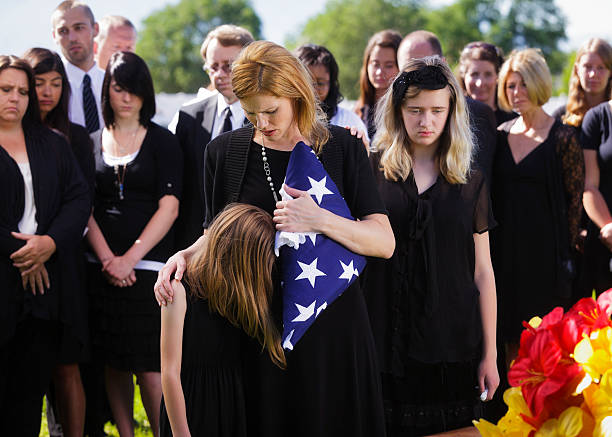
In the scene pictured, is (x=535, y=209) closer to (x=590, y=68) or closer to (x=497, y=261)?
(x=497, y=261)

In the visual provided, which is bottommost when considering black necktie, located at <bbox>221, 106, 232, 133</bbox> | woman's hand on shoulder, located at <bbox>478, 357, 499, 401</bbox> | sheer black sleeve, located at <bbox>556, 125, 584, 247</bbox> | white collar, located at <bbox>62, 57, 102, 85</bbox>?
woman's hand on shoulder, located at <bbox>478, 357, 499, 401</bbox>

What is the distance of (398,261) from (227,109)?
5.48ft

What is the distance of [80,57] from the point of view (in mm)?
5086

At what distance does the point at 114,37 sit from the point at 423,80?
3.59 m

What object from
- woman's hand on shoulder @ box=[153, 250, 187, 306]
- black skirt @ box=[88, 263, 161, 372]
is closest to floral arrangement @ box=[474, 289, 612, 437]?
woman's hand on shoulder @ box=[153, 250, 187, 306]

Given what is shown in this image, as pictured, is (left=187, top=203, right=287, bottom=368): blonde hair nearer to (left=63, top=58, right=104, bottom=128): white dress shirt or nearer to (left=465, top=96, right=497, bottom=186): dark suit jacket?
(left=465, top=96, right=497, bottom=186): dark suit jacket

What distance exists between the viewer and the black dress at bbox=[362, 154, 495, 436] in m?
3.00

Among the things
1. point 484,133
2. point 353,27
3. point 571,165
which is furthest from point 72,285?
point 353,27

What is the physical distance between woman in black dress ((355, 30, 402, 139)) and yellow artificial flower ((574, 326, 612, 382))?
365 cm

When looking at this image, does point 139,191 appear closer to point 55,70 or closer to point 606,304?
point 55,70

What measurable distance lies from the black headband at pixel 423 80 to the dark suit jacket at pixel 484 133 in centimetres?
95

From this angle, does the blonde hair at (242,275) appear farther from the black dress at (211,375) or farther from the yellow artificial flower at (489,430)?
the yellow artificial flower at (489,430)

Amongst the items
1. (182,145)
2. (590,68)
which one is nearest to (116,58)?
(182,145)

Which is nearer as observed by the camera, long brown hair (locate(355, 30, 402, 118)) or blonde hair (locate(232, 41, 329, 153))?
blonde hair (locate(232, 41, 329, 153))
